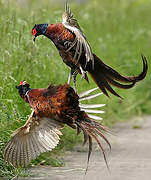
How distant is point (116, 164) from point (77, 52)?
3.87ft

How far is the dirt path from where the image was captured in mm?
4922

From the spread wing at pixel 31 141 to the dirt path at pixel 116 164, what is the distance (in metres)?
0.23

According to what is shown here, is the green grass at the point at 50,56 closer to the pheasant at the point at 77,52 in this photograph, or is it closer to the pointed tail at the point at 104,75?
the pheasant at the point at 77,52

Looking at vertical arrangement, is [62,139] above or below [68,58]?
below

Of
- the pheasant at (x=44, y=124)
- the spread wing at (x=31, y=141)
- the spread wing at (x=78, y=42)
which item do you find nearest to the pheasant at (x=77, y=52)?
the spread wing at (x=78, y=42)

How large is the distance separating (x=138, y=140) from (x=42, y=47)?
173cm

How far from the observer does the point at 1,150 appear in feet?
16.6

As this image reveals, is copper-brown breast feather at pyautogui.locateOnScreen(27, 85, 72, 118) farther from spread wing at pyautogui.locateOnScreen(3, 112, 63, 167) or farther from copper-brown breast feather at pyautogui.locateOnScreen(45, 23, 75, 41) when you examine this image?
copper-brown breast feather at pyautogui.locateOnScreen(45, 23, 75, 41)

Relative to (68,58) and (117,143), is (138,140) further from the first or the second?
(68,58)

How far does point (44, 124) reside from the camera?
493 centimetres

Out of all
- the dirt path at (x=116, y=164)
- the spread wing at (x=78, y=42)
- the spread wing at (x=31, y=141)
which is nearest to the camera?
the spread wing at (x=31, y=141)

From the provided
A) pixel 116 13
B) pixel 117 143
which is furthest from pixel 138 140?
pixel 116 13

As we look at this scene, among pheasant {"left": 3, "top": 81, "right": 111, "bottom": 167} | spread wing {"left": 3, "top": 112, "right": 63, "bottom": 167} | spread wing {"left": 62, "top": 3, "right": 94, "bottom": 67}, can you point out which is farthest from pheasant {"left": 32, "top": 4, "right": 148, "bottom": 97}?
spread wing {"left": 3, "top": 112, "right": 63, "bottom": 167}

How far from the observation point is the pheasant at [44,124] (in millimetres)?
4789
